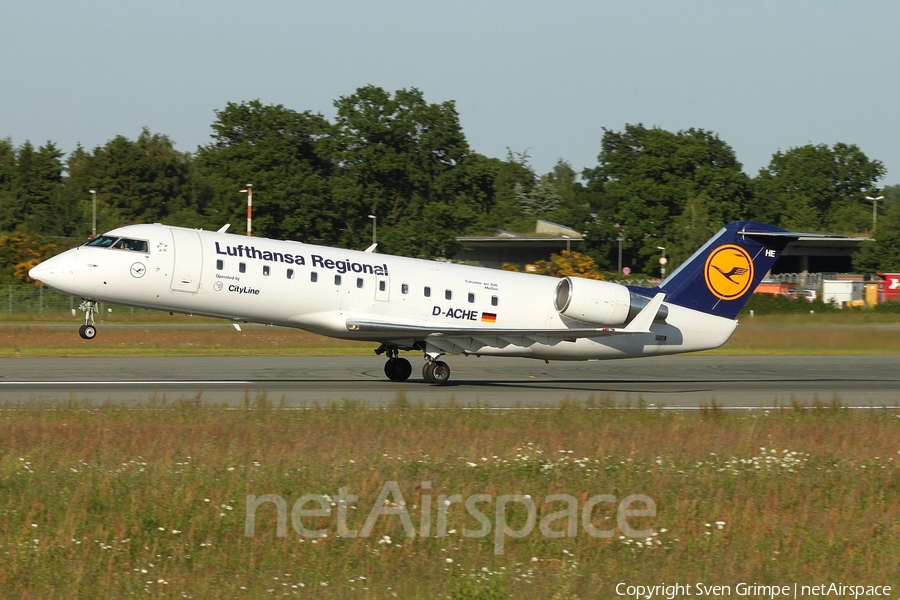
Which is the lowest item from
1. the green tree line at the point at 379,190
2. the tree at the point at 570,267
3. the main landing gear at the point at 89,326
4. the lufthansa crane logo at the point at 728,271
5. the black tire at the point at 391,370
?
the black tire at the point at 391,370

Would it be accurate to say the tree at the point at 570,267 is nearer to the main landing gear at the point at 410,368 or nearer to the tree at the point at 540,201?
the main landing gear at the point at 410,368

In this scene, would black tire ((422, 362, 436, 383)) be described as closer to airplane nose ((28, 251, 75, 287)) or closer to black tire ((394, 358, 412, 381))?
black tire ((394, 358, 412, 381))

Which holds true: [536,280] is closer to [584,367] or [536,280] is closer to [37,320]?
[584,367]

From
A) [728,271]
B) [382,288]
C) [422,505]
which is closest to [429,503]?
[422,505]

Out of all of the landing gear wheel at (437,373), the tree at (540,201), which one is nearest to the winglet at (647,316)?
the landing gear wheel at (437,373)

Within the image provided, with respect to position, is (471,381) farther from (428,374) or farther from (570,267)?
(570,267)

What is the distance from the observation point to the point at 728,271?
1023 inches

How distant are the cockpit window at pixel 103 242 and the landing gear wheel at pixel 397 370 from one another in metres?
7.25

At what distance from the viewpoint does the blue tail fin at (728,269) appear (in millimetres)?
25906

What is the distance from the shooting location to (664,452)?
14.2 metres

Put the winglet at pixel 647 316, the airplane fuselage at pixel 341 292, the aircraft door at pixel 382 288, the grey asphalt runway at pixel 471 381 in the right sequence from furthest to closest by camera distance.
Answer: the winglet at pixel 647 316 < the aircraft door at pixel 382 288 < the airplane fuselage at pixel 341 292 < the grey asphalt runway at pixel 471 381

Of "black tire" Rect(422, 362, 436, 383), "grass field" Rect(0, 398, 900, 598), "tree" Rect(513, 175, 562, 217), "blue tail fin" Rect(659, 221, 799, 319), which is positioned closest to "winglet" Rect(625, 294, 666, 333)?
"blue tail fin" Rect(659, 221, 799, 319)

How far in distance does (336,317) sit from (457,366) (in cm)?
818

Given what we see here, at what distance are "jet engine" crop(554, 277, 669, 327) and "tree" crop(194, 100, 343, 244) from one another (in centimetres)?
5708
